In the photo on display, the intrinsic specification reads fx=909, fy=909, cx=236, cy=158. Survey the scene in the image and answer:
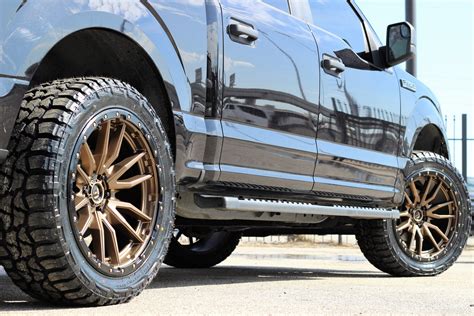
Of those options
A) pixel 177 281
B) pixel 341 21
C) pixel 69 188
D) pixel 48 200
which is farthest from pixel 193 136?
pixel 341 21

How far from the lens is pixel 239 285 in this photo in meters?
5.05

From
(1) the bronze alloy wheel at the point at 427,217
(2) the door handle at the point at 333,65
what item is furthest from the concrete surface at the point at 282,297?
(2) the door handle at the point at 333,65

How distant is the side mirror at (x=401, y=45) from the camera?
607 cm

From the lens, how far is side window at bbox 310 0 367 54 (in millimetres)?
5641

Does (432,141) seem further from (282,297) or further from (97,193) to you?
(97,193)

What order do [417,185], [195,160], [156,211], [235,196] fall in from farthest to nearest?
[417,185], [235,196], [195,160], [156,211]

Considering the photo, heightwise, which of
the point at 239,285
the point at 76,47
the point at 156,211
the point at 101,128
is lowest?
the point at 239,285

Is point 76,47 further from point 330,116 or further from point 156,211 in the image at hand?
point 330,116

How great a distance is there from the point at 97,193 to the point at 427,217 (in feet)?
11.7

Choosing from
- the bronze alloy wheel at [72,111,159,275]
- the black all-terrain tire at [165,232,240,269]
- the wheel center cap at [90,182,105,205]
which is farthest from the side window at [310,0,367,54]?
the wheel center cap at [90,182,105,205]

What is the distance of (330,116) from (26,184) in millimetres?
2372

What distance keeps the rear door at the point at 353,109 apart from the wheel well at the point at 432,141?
2.99 feet

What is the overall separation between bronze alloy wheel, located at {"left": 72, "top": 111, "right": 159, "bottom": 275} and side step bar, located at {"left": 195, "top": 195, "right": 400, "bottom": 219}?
572mm

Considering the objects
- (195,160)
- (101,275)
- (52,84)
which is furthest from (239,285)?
(52,84)
